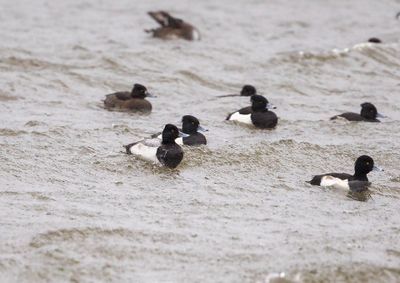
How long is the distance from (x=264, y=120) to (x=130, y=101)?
2080 mm

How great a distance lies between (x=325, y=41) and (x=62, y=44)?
19.0ft

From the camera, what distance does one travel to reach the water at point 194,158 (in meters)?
7.72

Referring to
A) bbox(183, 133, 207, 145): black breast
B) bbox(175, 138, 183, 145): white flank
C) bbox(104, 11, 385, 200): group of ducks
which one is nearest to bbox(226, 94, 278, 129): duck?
bbox(104, 11, 385, 200): group of ducks

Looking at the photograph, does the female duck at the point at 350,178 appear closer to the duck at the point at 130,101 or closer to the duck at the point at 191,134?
the duck at the point at 191,134

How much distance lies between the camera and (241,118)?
13164 mm

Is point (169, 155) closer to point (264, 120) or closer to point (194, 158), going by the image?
point (194, 158)

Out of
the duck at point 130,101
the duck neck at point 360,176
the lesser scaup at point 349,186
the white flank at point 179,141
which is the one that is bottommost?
the duck at point 130,101

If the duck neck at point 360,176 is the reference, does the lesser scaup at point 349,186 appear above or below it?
below

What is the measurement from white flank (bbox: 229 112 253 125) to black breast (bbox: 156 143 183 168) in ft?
8.44

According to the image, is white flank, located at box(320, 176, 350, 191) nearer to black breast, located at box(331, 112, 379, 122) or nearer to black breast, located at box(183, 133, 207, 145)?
black breast, located at box(183, 133, 207, 145)

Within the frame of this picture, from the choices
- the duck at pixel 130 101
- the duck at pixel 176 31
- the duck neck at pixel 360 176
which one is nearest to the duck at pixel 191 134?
the duck at pixel 130 101

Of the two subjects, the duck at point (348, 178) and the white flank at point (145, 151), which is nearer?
the duck at point (348, 178)

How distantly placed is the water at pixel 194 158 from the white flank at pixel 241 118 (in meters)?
0.14

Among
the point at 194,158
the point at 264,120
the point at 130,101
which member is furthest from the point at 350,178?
the point at 130,101
